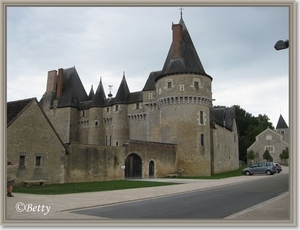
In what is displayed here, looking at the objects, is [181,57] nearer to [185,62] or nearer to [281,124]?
[185,62]

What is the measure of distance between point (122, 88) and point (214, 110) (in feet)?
51.4

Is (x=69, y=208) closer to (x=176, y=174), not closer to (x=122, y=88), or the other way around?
(x=176, y=174)

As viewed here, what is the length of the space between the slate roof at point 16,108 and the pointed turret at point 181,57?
19.8 m

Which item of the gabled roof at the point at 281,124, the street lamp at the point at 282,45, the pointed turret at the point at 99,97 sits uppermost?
the pointed turret at the point at 99,97

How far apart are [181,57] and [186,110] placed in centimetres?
631

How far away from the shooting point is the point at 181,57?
130 ft

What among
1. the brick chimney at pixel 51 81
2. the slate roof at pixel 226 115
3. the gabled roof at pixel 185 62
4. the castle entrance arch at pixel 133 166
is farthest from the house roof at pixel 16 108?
the slate roof at pixel 226 115

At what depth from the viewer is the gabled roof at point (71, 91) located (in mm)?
54653

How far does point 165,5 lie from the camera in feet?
31.8

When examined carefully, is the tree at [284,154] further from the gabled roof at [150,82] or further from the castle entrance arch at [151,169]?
the castle entrance arch at [151,169]

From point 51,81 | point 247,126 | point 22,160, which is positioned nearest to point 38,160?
point 22,160

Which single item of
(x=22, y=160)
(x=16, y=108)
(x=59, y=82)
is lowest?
(x=22, y=160)

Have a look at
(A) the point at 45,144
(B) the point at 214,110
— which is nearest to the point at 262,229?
(A) the point at 45,144

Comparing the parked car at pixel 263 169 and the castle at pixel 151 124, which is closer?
the castle at pixel 151 124
